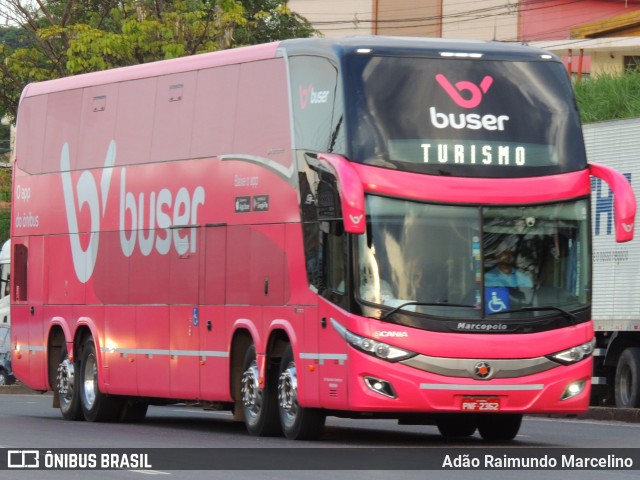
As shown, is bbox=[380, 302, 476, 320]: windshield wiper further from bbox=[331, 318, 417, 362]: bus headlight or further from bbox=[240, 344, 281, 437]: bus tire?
bbox=[240, 344, 281, 437]: bus tire

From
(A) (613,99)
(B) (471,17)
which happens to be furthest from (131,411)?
(B) (471,17)

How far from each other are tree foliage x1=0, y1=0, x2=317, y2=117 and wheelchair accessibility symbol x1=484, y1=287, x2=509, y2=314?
18996mm

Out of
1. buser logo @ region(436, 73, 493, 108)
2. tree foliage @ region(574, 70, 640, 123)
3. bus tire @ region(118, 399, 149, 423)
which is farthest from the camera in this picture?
tree foliage @ region(574, 70, 640, 123)

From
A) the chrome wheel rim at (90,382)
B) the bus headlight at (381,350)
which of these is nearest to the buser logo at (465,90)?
the bus headlight at (381,350)

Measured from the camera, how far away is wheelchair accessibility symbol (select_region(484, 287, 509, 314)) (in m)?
17.9

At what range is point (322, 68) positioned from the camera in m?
18.6

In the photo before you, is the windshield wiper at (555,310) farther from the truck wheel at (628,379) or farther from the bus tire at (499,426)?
the truck wheel at (628,379)

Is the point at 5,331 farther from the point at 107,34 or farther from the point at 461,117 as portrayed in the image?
the point at 461,117

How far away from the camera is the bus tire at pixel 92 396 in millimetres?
24172

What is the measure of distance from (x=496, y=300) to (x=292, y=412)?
267cm

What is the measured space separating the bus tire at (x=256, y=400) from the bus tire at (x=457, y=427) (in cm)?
179

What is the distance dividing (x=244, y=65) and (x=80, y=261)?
518cm

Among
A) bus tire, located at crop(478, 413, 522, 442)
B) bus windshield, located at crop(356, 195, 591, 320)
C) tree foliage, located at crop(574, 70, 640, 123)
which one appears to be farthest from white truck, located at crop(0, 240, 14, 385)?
bus windshield, located at crop(356, 195, 591, 320)

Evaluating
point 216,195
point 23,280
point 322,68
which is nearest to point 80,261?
point 23,280
